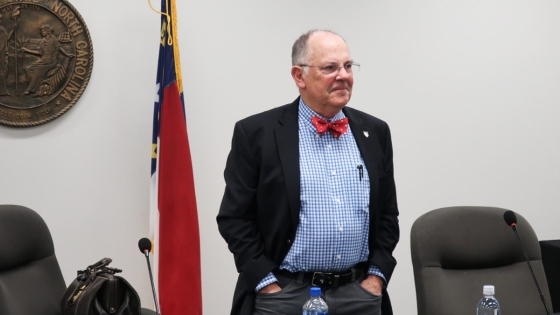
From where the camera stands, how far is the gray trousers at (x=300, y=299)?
240cm

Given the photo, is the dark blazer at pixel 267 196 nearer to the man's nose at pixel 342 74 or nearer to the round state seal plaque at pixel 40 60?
the man's nose at pixel 342 74

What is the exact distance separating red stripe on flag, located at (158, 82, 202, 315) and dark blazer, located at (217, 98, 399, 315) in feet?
3.38

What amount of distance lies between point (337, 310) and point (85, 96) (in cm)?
193

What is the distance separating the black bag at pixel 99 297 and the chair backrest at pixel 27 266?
0.39 m

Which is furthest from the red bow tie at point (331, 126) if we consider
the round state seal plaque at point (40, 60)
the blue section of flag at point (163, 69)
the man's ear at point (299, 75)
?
the round state seal plaque at point (40, 60)

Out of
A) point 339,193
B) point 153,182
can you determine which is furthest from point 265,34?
point 339,193

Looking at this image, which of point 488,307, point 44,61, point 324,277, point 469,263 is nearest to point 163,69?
point 44,61

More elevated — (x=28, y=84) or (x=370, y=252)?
(x=28, y=84)

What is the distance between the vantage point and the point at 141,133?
378cm

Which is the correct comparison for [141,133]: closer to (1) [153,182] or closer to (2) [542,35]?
(1) [153,182]

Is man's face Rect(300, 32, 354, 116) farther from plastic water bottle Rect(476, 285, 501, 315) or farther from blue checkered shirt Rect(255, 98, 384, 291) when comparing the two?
plastic water bottle Rect(476, 285, 501, 315)

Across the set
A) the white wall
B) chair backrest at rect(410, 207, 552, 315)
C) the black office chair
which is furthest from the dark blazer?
the white wall

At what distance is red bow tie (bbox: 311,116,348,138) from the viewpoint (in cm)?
250

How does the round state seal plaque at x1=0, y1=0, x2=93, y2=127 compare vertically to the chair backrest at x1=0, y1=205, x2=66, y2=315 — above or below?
above
